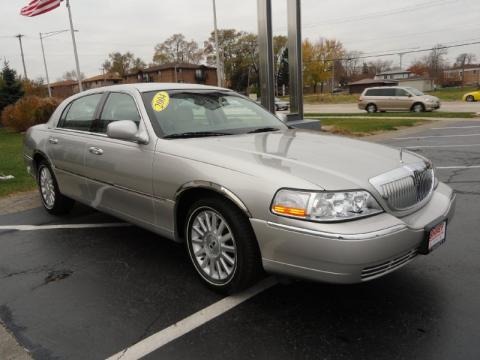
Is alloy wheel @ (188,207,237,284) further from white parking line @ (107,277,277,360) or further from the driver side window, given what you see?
the driver side window

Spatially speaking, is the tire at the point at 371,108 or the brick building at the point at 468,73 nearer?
the tire at the point at 371,108

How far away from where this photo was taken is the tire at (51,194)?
17.3 ft

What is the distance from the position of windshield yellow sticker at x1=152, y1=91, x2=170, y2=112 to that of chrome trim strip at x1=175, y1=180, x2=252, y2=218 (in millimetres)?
966

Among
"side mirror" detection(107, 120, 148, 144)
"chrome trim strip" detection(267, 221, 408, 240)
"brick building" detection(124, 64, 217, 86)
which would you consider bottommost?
"chrome trim strip" detection(267, 221, 408, 240)

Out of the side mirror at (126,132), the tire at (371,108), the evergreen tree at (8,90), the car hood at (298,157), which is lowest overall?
the tire at (371,108)

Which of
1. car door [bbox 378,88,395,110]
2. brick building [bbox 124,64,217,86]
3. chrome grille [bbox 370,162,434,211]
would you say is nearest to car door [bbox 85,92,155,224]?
chrome grille [bbox 370,162,434,211]

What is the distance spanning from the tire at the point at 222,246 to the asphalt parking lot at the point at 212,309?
0.16m

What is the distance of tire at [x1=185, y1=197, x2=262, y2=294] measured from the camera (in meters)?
2.92

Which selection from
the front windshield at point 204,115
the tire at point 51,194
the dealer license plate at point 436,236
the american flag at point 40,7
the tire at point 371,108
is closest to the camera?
the dealer license plate at point 436,236

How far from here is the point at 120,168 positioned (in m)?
3.85

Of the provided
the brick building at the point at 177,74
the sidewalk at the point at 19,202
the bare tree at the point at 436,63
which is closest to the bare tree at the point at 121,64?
the brick building at the point at 177,74

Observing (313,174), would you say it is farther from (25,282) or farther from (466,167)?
(466,167)

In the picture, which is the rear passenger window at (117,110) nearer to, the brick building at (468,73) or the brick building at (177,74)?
the brick building at (177,74)

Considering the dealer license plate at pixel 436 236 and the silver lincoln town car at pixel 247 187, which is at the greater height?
the silver lincoln town car at pixel 247 187
